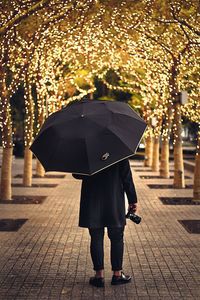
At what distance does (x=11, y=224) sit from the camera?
43.7 ft

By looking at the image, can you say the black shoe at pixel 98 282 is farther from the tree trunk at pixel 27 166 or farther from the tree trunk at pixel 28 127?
the tree trunk at pixel 27 166

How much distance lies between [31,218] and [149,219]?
2.42 meters

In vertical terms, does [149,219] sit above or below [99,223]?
below

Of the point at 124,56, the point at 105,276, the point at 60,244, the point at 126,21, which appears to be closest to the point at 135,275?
the point at 105,276

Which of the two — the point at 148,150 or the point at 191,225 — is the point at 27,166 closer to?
the point at 191,225

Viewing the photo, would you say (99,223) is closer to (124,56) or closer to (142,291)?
(142,291)

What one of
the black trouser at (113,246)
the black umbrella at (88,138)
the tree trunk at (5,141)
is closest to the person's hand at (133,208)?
the black trouser at (113,246)

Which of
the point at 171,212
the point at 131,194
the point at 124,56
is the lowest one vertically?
the point at 171,212

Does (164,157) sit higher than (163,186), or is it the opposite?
(164,157)

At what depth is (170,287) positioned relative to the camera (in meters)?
7.94

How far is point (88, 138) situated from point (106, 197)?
0.78 m

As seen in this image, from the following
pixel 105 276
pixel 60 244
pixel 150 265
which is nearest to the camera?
pixel 105 276

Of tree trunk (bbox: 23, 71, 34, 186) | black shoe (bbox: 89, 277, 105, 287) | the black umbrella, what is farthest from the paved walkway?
tree trunk (bbox: 23, 71, 34, 186)

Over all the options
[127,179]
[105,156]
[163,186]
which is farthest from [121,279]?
[163,186]
